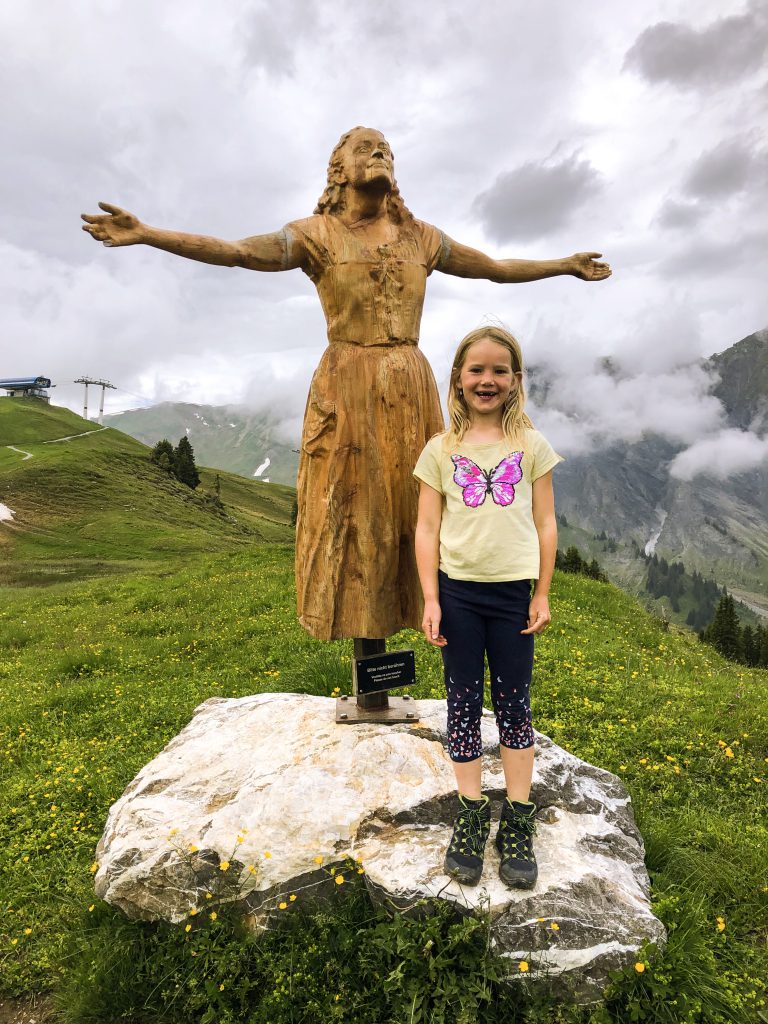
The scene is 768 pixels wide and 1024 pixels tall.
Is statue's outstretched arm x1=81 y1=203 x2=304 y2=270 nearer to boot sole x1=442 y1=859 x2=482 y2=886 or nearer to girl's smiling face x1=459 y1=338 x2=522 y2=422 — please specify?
girl's smiling face x1=459 y1=338 x2=522 y2=422

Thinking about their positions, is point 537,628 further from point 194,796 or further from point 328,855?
point 194,796

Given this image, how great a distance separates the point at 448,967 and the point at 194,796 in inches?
79.5

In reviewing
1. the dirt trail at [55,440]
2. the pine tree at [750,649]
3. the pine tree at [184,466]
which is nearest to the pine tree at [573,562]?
the pine tree at [750,649]

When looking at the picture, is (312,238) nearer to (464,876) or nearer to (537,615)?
(537,615)

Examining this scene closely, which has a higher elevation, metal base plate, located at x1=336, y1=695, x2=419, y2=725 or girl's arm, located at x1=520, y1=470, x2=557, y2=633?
girl's arm, located at x1=520, y1=470, x2=557, y2=633

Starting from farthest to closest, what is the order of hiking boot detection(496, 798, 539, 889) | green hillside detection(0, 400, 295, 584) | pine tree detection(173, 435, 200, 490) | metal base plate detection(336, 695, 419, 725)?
pine tree detection(173, 435, 200, 490)
green hillside detection(0, 400, 295, 584)
metal base plate detection(336, 695, 419, 725)
hiking boot detection(496, 798, 539, 889)

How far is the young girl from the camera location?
320cm

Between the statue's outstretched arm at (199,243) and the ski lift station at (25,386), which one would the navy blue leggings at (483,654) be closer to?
the statue's outstretched arm at (199,243)

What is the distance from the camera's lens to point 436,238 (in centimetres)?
445

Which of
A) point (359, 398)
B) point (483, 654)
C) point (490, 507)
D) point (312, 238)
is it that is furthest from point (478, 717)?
point (312, 238)

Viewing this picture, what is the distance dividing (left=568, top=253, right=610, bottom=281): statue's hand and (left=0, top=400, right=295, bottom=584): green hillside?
26.4m

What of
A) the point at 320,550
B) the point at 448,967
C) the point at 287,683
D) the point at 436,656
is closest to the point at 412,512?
the point at 320,550

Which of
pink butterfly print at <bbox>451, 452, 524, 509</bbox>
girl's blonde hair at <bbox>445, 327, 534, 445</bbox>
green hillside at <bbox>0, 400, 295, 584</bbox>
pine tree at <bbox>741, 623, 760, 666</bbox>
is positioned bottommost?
pine tree at <bbox>741, 623, 760, 666</bbox>

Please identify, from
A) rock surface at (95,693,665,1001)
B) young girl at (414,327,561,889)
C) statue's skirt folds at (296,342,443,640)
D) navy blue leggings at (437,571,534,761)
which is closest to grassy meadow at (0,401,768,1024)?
rock surface at (95,693,665,1001)
